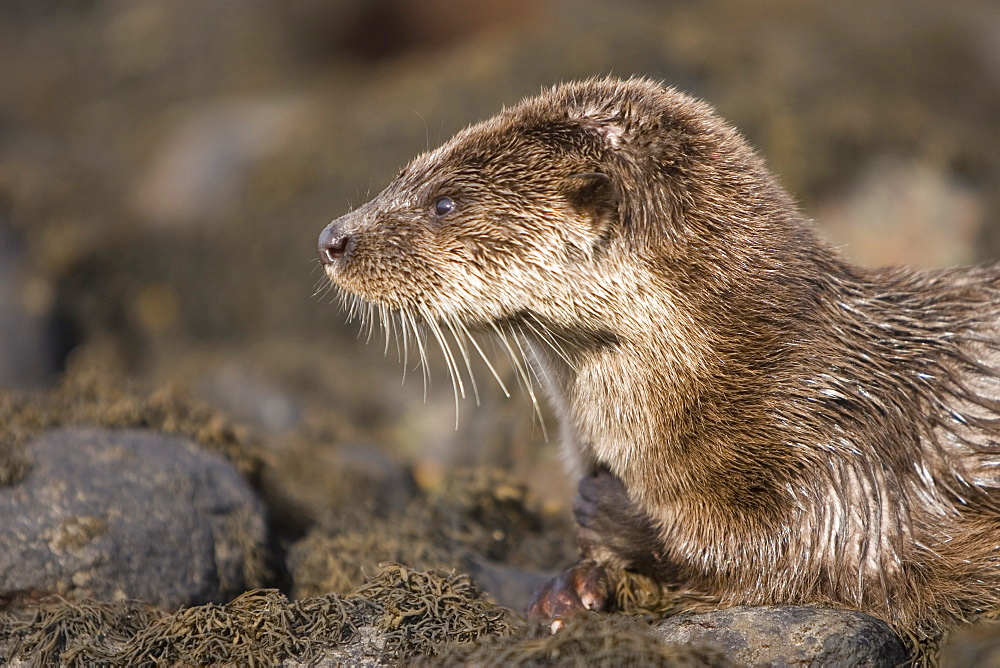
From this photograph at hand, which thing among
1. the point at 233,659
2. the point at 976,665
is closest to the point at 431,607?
the point at 233,659

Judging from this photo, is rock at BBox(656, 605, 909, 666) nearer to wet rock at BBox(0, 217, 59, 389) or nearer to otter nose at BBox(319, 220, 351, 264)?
otter nose at BBox(319, 220, 351, 264)

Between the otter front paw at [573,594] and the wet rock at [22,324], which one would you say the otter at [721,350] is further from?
the wet rock at [22,324]

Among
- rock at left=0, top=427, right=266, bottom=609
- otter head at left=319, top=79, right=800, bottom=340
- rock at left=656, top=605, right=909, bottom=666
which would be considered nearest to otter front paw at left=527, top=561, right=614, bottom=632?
rock at left=656, top=605, right=909, bottom=666

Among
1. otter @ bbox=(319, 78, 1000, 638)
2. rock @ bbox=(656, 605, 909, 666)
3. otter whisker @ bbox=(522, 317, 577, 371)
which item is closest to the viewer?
rock @ bbox=(656, 605, 909, 666)

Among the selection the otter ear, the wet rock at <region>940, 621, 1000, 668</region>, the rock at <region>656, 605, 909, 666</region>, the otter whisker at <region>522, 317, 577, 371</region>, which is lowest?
the rock at <region>656, 605, 909, 666</region>

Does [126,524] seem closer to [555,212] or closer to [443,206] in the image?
[443,206]

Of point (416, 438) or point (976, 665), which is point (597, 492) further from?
point (416, 438)

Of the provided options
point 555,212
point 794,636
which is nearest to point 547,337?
point 555,212
